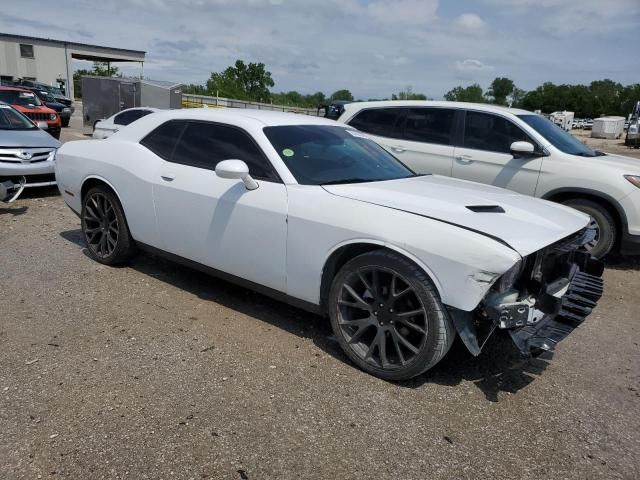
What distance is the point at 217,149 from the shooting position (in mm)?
4156

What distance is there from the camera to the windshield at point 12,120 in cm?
876

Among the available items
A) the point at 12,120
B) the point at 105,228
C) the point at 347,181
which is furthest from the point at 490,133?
the point at 12,120

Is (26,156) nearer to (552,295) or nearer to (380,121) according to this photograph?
(380,121)

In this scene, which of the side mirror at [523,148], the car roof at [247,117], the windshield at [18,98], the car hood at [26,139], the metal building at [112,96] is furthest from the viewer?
the metal building at [112,96]

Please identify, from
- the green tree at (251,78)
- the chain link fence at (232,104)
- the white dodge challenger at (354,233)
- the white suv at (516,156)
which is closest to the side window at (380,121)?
the white suv at (516,156)

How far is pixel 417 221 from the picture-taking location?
10.1ft

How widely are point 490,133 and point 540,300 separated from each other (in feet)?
13.1

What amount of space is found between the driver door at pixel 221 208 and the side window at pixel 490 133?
3.83m

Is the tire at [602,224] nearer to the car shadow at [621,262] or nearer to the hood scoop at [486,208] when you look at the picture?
the car shadow at [621,262]

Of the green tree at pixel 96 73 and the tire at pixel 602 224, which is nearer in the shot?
the tire at pixel 602 224

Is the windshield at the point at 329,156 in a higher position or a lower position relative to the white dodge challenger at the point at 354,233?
higher

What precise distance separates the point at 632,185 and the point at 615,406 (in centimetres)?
353

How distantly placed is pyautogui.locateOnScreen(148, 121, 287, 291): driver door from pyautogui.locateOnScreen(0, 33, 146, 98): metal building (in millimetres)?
54038

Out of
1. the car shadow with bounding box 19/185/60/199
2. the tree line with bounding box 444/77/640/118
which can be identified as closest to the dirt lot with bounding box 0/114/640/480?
the car shadow with bounding box 19/185/60/199
